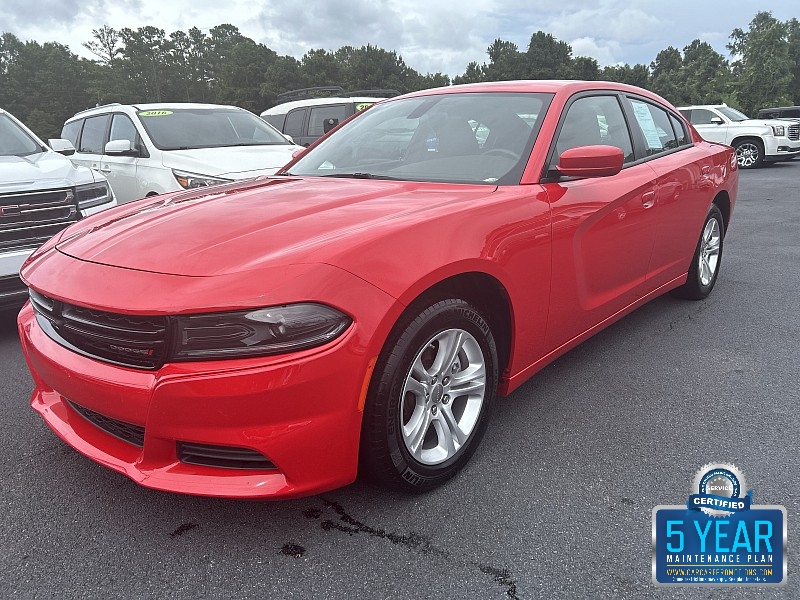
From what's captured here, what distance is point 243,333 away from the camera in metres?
1.81

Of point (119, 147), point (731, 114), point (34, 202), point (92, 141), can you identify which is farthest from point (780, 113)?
point (34, 202)

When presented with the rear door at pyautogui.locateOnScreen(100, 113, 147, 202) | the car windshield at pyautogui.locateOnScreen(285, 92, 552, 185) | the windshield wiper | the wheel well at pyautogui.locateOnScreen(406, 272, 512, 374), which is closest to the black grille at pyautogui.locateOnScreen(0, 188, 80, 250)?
the rear door at pyautogui.locateOnScreen(100, 113, 147, 202)

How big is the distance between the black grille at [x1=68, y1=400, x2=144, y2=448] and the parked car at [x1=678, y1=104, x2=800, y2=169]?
16760 mm

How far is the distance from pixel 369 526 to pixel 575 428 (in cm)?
112

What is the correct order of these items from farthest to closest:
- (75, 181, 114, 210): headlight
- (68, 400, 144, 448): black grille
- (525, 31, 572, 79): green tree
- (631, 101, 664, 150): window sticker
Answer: (525, 31, 572, 79): green tree
(75, 181, 114, 210): headlight
(631, 101, 664, 150): window sticker
(68, 400, 144, 448): black grille

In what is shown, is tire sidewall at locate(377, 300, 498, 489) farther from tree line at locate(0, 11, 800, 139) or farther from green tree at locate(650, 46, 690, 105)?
tree line at locate(0, 11, 800, 139)

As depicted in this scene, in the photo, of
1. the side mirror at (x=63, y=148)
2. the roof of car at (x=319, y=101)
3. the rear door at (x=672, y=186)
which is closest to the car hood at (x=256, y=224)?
the rear door at (x=672, y=186)

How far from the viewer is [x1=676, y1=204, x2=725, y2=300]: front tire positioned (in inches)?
171

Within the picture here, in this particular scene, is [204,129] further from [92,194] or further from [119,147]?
[92,194]

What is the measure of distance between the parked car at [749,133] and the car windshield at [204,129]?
12678 mm

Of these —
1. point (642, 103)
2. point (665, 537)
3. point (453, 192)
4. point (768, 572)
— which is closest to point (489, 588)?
point (665, 537)

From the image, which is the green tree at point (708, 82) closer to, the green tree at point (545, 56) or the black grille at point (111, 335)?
the green tree at point (545, 56)

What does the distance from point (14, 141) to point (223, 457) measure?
4.99 meters

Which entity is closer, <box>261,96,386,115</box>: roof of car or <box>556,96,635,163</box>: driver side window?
<box>556,96,635,163</box>: driver side window
